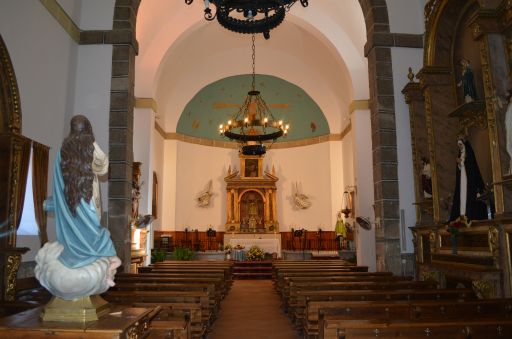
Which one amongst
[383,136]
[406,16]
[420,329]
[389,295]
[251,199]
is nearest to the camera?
[420,329]

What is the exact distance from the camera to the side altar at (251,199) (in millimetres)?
18156

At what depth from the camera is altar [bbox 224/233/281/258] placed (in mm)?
17188

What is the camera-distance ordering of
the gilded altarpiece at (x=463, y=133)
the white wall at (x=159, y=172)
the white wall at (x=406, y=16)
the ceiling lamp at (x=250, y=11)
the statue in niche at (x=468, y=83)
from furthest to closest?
the white wall at (x=159, y=172) < the white wall at (x=406, y=16) < the statue in niche at (x=468, y=83) < the ceiling lamp at (x=250, y=11) < the gilded altarpiece at (x=463, y=133)

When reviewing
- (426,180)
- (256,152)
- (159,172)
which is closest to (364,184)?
(256,152)

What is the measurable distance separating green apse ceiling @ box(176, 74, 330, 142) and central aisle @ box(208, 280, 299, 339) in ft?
30.8

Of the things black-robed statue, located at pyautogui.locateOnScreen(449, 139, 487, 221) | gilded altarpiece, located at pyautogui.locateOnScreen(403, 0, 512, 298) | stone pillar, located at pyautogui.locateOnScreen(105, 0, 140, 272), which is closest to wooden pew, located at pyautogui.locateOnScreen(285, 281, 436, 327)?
gilded altarpiece, located at pyautogui.locateOnScreen(403, 0, 512, 298)

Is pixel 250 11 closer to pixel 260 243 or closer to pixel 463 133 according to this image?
pixel 463 133

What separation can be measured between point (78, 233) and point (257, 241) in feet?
47.8

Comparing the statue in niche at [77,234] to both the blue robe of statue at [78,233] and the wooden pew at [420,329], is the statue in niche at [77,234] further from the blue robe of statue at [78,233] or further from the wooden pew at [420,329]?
the wooden pew at [420,329]

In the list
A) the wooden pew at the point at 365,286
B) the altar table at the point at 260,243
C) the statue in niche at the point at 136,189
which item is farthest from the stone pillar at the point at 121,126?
the altar table at the point at 260,243

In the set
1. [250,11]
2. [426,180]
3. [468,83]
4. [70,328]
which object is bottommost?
[70,328]

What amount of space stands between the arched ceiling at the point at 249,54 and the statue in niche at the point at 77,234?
9.44 metres

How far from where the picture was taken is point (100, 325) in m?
2.74

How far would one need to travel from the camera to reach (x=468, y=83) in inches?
272
